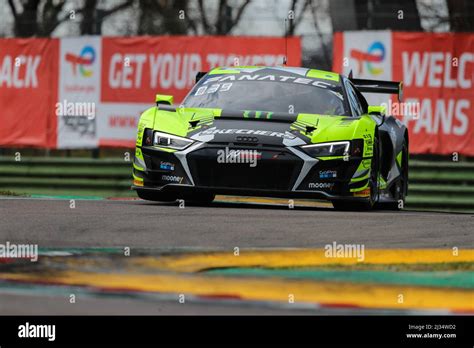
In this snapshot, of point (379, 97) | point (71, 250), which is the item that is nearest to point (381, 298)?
point (71, 250)

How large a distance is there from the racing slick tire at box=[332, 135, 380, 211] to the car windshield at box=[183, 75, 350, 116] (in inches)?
20.5

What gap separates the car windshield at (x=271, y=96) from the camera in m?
10.8

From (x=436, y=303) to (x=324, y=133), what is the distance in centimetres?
471

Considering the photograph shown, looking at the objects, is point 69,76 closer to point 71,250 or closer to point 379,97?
point 379,97

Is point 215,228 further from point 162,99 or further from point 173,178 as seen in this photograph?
point 162,99

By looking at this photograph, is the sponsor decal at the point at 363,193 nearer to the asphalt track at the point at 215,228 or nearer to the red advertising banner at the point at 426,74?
the asphalt track at the point at 215,228

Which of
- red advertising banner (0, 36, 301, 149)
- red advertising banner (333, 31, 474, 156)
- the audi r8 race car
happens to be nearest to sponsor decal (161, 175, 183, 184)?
the audi r8 race car

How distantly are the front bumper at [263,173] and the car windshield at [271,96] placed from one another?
96cm

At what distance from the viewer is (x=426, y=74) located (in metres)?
15.0

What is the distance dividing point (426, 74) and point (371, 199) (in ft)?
16.1

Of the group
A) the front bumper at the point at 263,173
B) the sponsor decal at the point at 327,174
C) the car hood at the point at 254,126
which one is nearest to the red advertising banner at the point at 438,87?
the car hood at the point at 254,126

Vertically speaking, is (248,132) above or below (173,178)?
above

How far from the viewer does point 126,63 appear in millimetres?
16109

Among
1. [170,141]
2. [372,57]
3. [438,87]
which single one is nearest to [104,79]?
[372,57]
